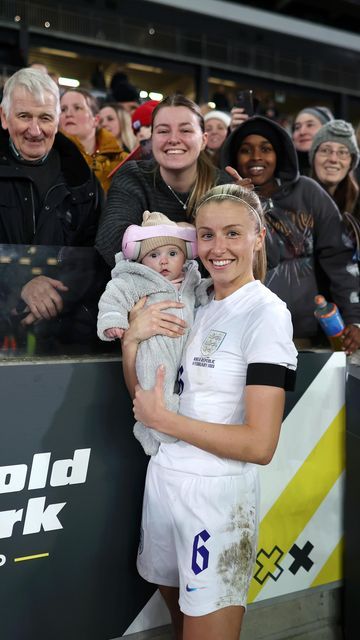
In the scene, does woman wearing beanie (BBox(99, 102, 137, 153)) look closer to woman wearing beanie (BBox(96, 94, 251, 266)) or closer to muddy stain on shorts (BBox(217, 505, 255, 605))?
woman wearing beanie (BBox(96, 94, 251, 266))

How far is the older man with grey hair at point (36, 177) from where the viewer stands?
1.82 m

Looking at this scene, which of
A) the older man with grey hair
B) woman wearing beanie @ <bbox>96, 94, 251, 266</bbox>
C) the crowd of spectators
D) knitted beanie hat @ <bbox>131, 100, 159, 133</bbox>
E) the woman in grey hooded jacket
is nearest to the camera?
the crowd of spectators

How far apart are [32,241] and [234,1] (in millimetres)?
9405

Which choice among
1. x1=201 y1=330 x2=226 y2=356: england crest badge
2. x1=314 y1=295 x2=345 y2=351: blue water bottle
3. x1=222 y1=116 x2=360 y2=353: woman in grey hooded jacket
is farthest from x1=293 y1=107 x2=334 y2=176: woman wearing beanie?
x1=201 y1=330 x2=226 y2=356: england crest badge

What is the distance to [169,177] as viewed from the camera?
5.81ft

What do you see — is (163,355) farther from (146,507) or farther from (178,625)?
(178,625)

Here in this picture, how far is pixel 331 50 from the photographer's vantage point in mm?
10336

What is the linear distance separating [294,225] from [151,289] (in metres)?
0.86

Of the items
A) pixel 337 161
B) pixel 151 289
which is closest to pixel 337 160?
pixel 337 161

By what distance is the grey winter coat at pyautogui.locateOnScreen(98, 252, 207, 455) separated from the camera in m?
1.37

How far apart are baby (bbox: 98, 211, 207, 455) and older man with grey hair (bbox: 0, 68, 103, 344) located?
0.50 m

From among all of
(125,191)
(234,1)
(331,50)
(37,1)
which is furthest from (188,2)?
(125,191)

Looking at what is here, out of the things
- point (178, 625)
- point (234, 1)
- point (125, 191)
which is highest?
point (234, 1)

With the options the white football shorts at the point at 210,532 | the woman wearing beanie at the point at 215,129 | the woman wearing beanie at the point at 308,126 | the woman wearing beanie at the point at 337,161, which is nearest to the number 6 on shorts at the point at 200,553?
the white football shorts at the point at 210,532
